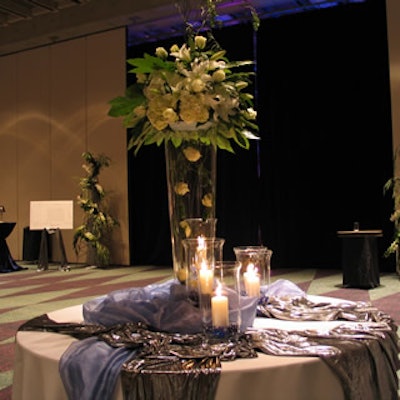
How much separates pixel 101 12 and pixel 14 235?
480 centimetres

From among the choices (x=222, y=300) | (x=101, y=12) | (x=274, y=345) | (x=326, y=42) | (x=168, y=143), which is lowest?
(x=274, y=345)

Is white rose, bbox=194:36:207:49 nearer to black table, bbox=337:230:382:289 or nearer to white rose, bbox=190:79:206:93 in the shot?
white rose, bbox=190:79:206:93

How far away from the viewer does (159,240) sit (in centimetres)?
948

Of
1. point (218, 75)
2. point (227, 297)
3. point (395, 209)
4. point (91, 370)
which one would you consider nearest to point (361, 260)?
point (395, 209)

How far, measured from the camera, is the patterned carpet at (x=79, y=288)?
4.62 m

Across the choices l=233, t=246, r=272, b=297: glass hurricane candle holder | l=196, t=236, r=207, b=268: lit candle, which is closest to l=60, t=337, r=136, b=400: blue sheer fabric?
l=196, t=236, r=207, b=268: lit candle

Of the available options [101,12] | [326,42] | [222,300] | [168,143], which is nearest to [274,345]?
[222,300]

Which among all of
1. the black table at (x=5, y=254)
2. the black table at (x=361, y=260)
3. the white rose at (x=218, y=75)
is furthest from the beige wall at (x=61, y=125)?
the white rose at (x=218, y=75)

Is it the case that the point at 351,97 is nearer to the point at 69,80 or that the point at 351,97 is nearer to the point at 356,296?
the point at 356,296

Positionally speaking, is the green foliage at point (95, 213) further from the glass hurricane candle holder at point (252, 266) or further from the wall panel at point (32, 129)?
the glass hurricane candle holder at point (252, 266)

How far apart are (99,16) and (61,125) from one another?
222cm

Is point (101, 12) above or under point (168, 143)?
above

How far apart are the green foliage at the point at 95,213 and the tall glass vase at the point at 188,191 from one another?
24.2 feet

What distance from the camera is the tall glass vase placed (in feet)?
5.66
